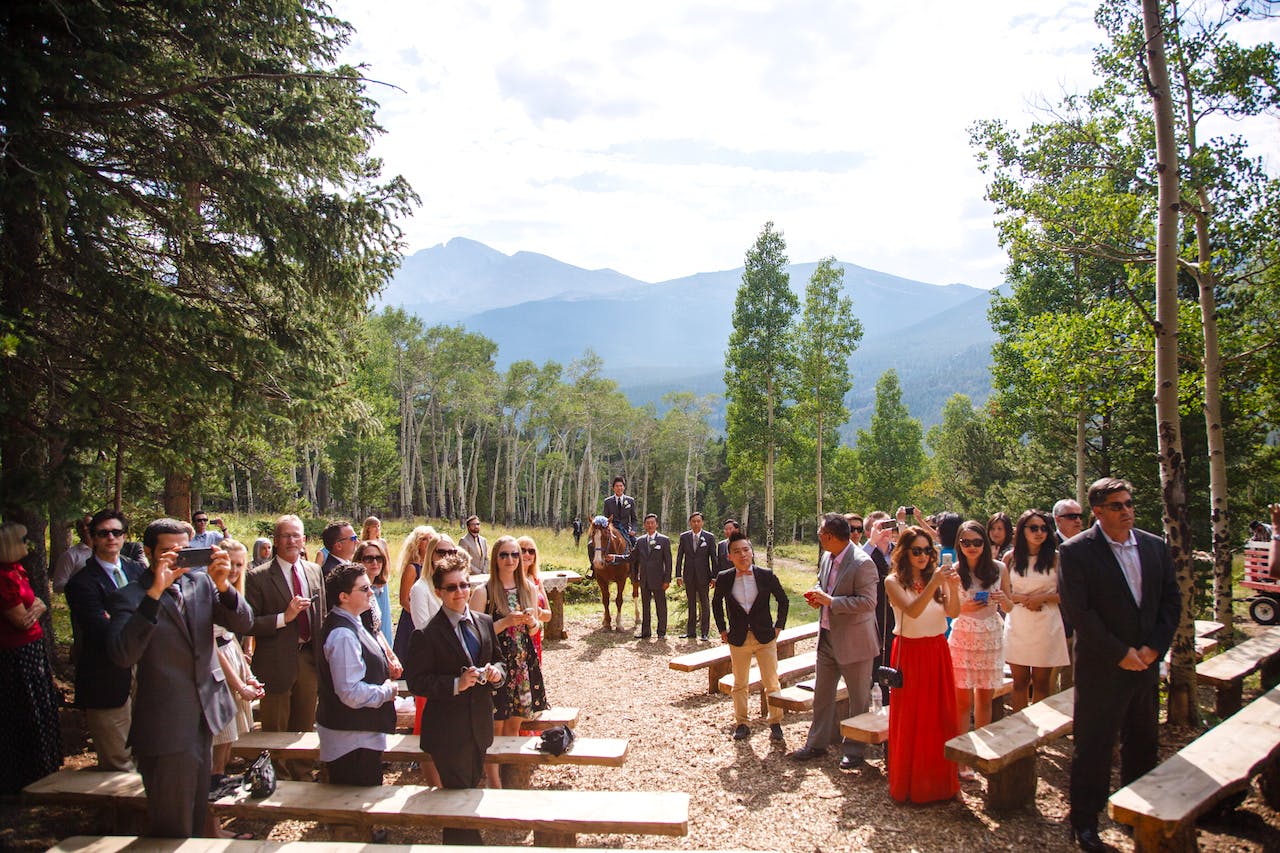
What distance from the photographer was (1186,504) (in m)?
6.07

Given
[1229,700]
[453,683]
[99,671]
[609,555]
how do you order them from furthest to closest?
[609,555], [1229,700], [99,671], [453,683]

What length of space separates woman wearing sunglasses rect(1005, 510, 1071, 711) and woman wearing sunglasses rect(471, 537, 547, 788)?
400cm

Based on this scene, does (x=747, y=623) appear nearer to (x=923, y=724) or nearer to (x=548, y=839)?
(x=923, y=724)

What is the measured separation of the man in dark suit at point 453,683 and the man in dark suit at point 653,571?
22.8 feet

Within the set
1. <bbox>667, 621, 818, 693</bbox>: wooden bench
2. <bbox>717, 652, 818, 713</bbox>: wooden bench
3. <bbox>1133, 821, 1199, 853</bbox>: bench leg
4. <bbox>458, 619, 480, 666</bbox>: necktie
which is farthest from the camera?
<bbox>667, 621, 818, 693</bbox>: wooden bench

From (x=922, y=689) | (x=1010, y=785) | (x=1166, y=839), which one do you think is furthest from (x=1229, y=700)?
(x=1166, y=839)

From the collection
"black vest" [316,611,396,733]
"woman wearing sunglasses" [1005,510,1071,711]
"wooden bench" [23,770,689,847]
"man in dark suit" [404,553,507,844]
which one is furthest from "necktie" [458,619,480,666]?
"woman wearing sunglasses" [1005,510,1071,711]

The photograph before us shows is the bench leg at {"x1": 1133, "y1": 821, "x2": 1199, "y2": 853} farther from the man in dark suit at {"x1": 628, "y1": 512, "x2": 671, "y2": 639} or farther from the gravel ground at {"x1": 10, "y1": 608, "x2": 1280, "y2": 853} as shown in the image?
the man in dark suit at {"x1": 628, "y1": 512, "x2": 671, "y2": 639}

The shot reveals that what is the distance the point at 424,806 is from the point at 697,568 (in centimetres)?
724

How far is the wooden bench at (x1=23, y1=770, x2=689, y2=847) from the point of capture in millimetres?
3898

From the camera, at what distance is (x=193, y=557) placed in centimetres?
402


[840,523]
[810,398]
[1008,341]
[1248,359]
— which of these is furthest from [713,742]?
[810,398]

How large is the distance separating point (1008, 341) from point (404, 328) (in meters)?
29.0

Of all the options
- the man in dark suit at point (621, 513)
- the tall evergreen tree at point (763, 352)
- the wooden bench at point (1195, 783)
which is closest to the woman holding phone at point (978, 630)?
the wooden bench at point (1195, 783)
